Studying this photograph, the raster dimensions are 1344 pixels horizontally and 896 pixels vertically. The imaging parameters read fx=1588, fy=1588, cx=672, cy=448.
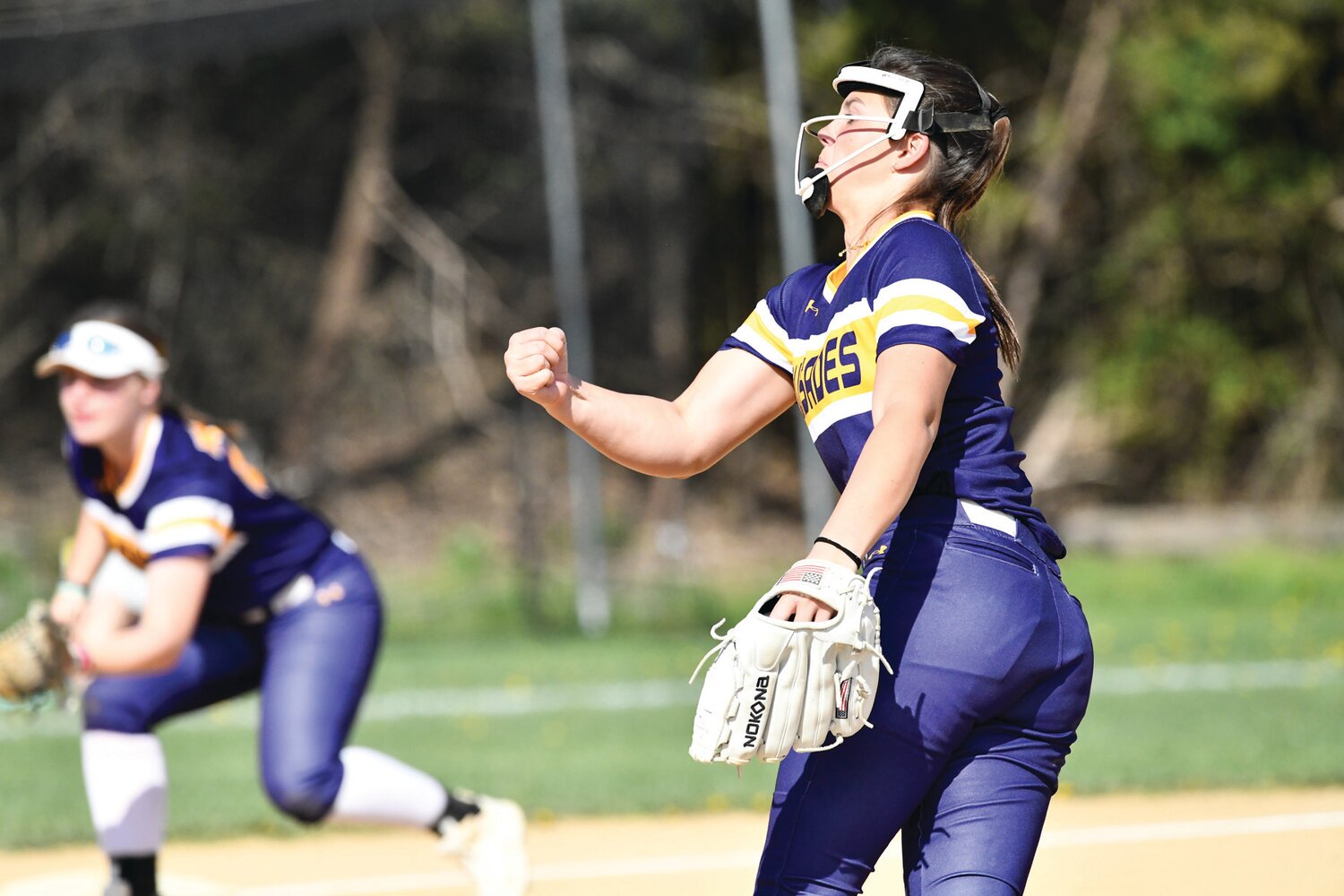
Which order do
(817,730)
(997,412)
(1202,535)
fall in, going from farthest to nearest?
(1202,535) → (997,412) → (817,730)

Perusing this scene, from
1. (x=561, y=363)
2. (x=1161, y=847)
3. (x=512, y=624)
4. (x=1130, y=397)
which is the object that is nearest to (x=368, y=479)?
(x=512, y=624)

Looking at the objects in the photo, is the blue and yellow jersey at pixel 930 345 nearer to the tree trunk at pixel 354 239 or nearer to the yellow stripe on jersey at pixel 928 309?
the yellow stripe on jersey at pixel 928 309

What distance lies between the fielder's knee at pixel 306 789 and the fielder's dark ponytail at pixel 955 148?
2277mm

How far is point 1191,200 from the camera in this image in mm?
18000

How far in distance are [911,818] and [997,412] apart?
69 cm

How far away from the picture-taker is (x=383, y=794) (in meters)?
4.24

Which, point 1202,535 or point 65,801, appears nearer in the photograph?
point 65,801

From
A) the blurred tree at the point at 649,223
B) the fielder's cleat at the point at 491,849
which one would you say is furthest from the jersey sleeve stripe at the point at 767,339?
the blurred tree at the point at 649,223

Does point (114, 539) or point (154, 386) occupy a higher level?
point (154, 386)

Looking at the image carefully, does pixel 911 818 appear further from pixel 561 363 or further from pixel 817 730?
pixel 561 363

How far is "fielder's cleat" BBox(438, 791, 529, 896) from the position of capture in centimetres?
438

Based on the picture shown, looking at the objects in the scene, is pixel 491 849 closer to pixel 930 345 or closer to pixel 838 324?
pixel 838 324

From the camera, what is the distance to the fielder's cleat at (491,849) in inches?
172

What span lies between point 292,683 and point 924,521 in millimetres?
2275
